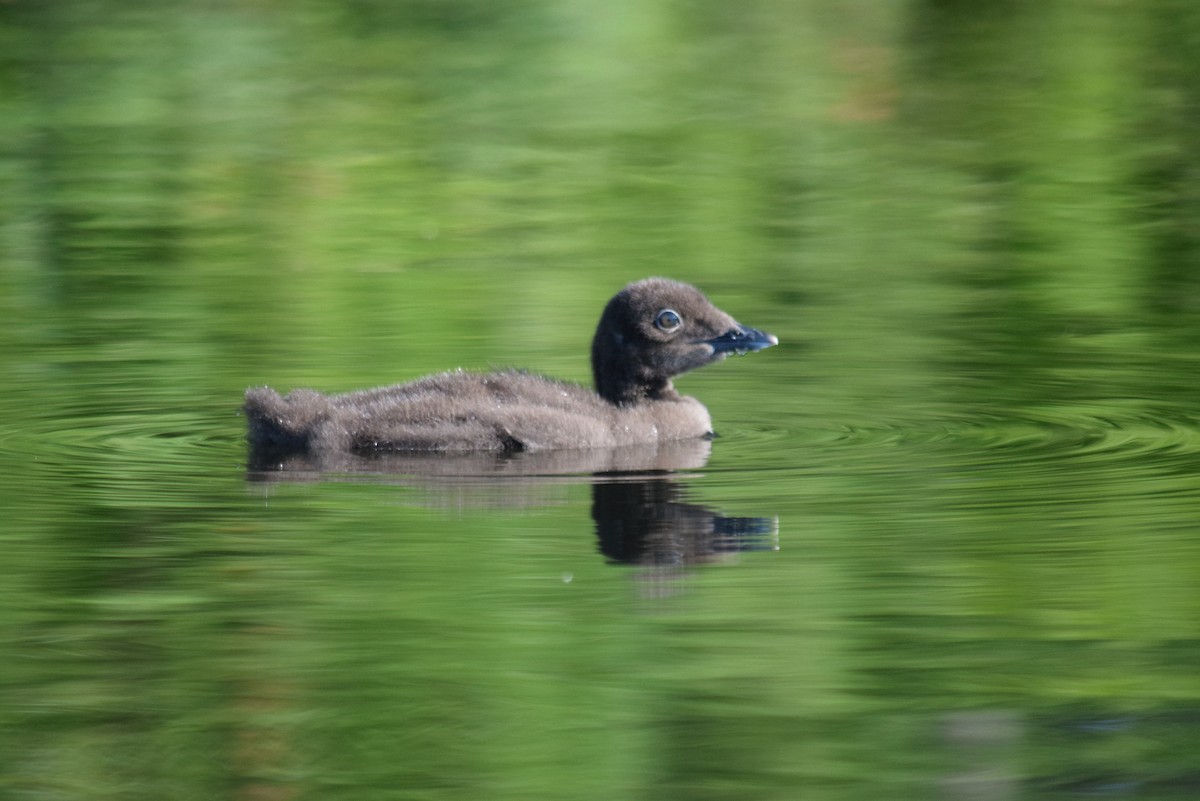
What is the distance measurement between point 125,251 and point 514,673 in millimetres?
9393

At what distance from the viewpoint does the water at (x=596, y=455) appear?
17.6ft

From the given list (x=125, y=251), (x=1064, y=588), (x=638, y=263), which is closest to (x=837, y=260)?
(x=638, y=263)

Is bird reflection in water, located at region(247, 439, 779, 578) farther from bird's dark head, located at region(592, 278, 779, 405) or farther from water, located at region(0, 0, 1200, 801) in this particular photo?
bird's dark head, located at region(592, 278, 779, 405)

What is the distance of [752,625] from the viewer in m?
6.14

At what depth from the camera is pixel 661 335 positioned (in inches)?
367

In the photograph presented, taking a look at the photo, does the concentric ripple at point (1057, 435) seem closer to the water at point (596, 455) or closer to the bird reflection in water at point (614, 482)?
the water at point (596, 455)

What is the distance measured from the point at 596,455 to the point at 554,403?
269mm

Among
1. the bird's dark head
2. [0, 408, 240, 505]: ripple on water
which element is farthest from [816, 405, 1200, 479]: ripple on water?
[0, 408, 240, 505]: ripple on water

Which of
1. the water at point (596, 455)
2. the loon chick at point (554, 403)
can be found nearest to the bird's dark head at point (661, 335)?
the loon chick at point (554, 403)

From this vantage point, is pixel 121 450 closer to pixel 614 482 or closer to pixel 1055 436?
pixel 614 482

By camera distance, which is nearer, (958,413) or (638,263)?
(958,413)

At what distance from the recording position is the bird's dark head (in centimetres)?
934

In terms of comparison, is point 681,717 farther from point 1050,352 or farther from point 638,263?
point 638,263

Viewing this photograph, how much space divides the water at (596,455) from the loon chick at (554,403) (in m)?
0.17
